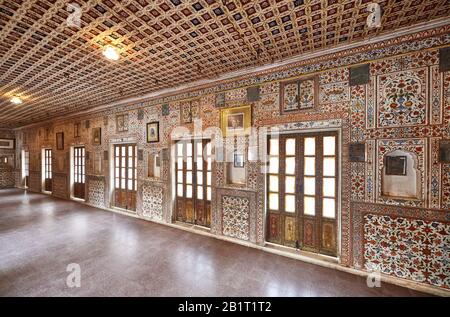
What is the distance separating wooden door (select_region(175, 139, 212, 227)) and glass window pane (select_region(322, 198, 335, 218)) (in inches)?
106

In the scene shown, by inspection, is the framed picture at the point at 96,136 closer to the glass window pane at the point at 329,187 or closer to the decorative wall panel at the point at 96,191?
the decorative wall panel at the point at 96,191

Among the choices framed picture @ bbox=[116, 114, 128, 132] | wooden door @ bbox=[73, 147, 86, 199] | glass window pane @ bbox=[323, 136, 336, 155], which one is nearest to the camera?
glass window pane @ bbox=[323, 136, 336, 155]

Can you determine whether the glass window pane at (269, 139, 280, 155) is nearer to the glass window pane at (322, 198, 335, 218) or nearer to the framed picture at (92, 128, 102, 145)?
the glass window pane at (322, 198, 335, 218)

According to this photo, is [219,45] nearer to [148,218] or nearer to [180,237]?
[180,237]

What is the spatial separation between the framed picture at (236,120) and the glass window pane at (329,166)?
1693mm

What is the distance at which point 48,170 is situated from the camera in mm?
10664

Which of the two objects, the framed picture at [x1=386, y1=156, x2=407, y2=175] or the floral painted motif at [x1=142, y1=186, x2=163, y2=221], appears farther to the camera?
the floral painted motif at [x1=142, y1=186, x2=163, y2=221]

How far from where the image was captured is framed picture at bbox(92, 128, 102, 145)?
7.60 meters

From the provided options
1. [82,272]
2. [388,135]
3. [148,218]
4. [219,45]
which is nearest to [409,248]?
[388,135]

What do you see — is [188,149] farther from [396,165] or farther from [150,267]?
[396,165]

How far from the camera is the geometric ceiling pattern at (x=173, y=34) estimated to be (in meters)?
2.69

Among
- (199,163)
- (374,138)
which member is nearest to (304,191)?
(374,138)

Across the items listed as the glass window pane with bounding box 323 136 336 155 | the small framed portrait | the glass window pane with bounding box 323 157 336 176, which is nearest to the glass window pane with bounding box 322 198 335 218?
the glass window pane with bounding box 323 157 336 176
